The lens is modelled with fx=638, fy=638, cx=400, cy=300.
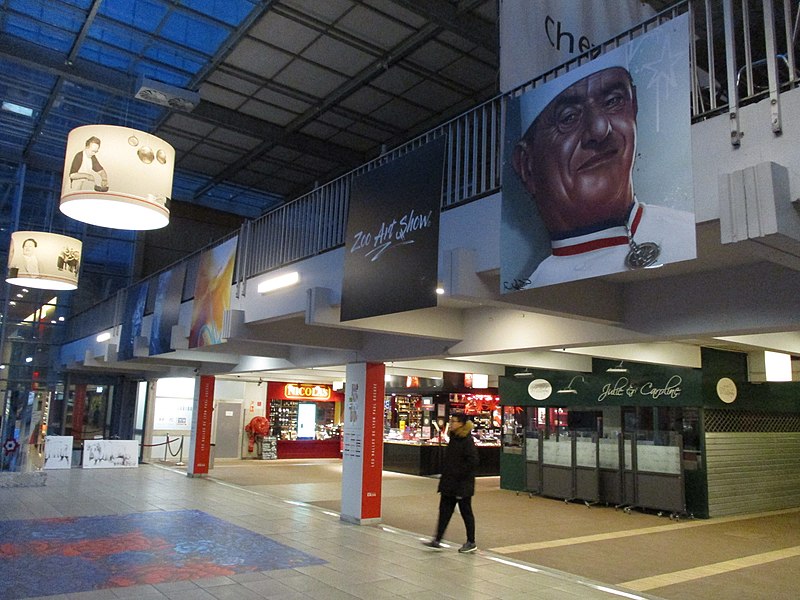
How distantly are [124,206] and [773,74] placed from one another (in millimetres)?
5523

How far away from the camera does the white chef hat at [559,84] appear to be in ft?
13.7

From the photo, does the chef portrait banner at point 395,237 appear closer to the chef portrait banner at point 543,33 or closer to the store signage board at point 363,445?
the chef portrait banner at point 543,33

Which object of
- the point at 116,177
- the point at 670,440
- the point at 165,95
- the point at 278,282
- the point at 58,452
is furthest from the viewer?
the point at 58,452

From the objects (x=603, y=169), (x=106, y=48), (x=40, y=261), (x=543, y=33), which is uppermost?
(x=106, y=48)

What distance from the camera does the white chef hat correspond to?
4.16 metres

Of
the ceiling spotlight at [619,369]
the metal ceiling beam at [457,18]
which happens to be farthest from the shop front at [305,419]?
the metal ceiling beam at [457,18]

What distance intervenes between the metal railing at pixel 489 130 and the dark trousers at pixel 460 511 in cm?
338

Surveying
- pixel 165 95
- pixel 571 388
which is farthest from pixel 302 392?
pixel 165 95

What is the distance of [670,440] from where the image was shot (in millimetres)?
11539

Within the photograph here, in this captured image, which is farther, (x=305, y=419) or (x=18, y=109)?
(x=305, y=419)

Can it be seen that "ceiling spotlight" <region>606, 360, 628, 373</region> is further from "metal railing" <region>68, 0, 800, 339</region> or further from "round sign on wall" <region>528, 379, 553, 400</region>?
"metal railing" <region>68, 0, 800, 339</region>

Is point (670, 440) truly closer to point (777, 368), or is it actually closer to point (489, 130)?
point (777, 368)

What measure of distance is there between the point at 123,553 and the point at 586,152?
6.59m

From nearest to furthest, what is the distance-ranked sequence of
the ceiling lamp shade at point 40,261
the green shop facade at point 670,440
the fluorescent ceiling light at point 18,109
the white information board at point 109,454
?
1. the ceiling lamp shade at point 40,261
2. the green shop facade at point 670,440
3. the fluorescent ceiling light at point 18,109
4. the white information board at point 109,454
